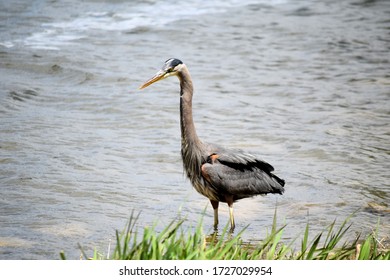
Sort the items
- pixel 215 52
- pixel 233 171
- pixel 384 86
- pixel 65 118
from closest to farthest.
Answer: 1. pixel 233 171
2. pixel 65 118
3. pixel 384 86
4. pixel 215 52

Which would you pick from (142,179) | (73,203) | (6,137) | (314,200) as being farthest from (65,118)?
(314,200)

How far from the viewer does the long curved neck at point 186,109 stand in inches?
306

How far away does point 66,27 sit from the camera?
1514cm

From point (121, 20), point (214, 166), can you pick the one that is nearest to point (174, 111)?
point (214, 166)

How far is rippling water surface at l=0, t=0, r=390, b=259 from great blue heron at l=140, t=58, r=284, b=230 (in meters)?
0.36

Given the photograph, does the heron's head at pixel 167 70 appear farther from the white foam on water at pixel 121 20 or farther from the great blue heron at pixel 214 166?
the white foam on water at pixel 121 20

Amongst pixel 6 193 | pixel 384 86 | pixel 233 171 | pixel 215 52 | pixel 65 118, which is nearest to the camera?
pixel 233 171

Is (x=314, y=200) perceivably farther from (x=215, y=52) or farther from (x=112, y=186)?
(x=215, y=52)

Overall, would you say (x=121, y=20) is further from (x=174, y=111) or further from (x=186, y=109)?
(x=186, y=109)

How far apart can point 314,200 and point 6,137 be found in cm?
387

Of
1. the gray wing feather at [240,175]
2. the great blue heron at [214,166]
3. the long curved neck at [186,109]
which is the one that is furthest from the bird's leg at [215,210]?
the long curved neck at [186,109]

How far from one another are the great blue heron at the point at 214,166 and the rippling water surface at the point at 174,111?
1.18 ft

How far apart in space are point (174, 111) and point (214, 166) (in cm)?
417

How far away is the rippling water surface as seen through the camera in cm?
820
